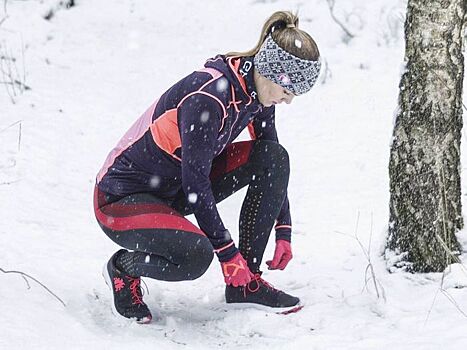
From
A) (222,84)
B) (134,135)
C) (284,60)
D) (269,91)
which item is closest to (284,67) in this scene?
(284,60)

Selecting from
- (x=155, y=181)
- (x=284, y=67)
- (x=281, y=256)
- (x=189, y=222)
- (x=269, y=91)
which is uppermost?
(x=284, y=67)

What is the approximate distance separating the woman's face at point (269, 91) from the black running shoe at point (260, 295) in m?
0.82

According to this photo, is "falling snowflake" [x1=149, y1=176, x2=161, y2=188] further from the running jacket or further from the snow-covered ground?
the snow-covered ground

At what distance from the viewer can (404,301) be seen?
3271 millimetres

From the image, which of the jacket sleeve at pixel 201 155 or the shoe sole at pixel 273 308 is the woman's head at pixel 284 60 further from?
the shoe sole at pixel 273 308

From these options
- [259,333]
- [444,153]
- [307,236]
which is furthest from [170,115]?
[307,236]

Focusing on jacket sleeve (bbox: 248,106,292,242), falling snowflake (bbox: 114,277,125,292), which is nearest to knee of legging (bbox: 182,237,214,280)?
falling snowflake (bbox: 114,277,125,292)

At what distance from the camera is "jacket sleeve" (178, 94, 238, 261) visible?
3018 millimetres

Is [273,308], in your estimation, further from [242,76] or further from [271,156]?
[242,76]

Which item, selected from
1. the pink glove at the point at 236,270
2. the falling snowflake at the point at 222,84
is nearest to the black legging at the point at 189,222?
the pink glove at the point at 236,270

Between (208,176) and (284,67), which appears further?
(208,176)

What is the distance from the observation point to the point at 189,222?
3254 millimetres

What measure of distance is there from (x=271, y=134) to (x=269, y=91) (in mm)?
531

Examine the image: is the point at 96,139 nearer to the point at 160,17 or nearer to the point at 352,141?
the point at 352,141
